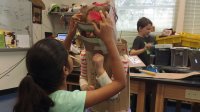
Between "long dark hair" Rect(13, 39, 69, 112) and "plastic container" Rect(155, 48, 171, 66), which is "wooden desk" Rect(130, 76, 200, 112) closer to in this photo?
"plastic container" Rect(155, 48, 171, 66)

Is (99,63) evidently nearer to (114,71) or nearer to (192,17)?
(114,71)

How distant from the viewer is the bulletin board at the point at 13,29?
3.48 meters

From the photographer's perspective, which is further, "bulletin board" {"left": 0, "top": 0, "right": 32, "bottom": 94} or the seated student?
"bulletin board" {"left": 0, "top": 0, "right": 32, "bottom": 94}

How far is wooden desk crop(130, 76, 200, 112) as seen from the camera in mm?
1513

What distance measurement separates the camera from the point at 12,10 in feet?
11.9

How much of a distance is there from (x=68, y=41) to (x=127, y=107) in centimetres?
41

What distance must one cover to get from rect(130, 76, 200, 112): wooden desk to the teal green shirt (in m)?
0.86

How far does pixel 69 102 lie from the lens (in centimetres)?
83

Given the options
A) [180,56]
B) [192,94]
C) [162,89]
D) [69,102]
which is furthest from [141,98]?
[69,102]

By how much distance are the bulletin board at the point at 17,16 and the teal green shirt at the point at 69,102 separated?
2.95 meters

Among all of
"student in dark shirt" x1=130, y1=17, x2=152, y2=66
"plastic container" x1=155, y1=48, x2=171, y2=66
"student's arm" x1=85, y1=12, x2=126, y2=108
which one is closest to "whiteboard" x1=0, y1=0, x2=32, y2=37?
"student in dark shirt" x1=130, y1=17, x2=152, y2=66

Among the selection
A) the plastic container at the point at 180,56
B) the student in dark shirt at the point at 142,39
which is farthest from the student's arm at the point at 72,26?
the student in dark shirt at the point at 142,39

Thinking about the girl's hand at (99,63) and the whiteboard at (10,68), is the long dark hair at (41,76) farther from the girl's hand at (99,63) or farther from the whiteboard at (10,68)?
the whiteboard at (10,68)

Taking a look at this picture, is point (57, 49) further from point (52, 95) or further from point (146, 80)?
point (146, 80)
